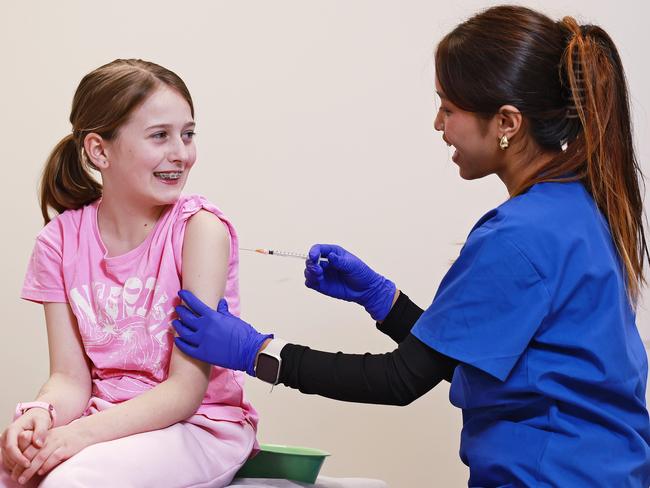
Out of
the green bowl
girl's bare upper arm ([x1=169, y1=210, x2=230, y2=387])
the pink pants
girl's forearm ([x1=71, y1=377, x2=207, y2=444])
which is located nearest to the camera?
the pink pants

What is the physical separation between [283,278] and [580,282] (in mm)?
1122

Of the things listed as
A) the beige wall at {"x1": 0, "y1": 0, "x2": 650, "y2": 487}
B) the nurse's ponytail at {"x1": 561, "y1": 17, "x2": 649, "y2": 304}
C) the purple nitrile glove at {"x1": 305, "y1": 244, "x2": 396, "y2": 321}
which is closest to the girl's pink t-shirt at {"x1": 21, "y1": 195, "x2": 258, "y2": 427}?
the purple nitrile glove at {"x1": 305, "y1": 244, "x2": 396, "y2": 321}

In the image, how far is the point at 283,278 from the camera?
2.27 meters

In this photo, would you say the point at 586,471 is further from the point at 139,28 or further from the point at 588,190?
the point at 139,28

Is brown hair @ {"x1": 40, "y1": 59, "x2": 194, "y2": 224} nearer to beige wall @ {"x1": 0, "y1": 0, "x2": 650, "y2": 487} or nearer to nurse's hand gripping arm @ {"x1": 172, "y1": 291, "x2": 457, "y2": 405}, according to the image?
nurse's hand gripping arm @ {"x1": 172, "y1": 291, "x2": 457, "y2": 405}

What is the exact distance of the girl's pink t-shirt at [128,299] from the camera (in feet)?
4.63

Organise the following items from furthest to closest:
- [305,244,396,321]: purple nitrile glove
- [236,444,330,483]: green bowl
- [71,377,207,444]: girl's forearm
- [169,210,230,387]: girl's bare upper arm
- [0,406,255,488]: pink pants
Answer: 1. [305,244,396,321]: purple nitrile glove
2. [236,444,330,483]: green bowl
3. [169,210,230,387]: girl's bare upper arm
4. [71,377,207,444]: girl's forearm
5. [0,406,255,488]: pink pants

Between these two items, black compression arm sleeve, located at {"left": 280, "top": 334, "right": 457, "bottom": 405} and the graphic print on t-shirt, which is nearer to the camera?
black compression arm sleeve, located at {"left": 280, "top": 334, "right": 457, "bottom": 405}

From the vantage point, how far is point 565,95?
1.35m

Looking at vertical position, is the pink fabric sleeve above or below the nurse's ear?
below

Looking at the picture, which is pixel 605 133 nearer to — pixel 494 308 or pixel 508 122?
pixel 508 122

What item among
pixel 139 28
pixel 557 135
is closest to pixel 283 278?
pixel 139 28

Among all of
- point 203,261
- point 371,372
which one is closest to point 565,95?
point 371,372

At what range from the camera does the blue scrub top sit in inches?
48.7
